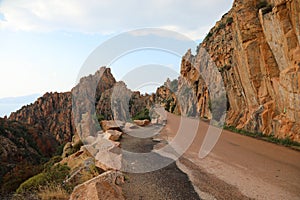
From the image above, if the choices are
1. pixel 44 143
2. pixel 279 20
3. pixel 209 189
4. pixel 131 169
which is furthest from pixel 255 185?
pixel 44 143

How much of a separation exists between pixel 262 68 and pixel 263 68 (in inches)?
9.4

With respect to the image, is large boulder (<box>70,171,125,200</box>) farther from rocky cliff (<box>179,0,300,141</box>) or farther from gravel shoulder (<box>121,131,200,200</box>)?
rocky cliff (<box>179,0,300,141</box>)

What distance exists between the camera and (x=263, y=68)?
17531mm

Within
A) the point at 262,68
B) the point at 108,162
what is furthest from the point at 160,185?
the point at 262,68

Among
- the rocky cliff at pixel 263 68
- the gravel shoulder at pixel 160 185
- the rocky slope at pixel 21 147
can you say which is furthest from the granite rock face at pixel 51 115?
the gravel shoulder at pixel 160 185

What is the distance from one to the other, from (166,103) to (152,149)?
52.7 meters

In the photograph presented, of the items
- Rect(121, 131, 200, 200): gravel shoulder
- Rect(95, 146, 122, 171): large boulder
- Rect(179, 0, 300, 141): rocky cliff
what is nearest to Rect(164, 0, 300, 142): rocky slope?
Rect(179, 0, 300, 141): rocky cliff

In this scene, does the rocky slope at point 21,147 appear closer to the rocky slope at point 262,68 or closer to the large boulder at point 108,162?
the large boulder at point 108,162

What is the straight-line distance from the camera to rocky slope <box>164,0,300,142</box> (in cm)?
1305

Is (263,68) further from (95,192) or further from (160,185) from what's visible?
(95,192)

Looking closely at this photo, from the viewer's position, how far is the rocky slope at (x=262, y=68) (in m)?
13.1

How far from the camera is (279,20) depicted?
13750 millimetres

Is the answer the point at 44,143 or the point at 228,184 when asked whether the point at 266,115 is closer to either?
the point at 228,184

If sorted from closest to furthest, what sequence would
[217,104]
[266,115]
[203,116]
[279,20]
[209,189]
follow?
[209,189] → [279,20] → [266,115] → [217,104] → [203,116]
